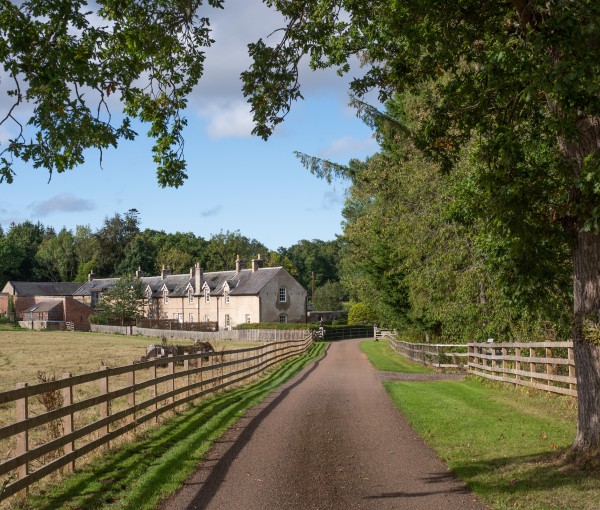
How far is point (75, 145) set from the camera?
8188mm

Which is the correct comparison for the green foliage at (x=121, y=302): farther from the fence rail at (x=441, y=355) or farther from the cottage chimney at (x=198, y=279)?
the fence rail at (x=441, y=355)

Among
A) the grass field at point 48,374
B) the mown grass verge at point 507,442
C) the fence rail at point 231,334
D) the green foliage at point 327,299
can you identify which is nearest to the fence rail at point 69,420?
the grass field at point 48,374

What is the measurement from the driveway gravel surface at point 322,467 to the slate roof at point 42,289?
341 ft

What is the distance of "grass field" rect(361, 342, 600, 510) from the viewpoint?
8.02m

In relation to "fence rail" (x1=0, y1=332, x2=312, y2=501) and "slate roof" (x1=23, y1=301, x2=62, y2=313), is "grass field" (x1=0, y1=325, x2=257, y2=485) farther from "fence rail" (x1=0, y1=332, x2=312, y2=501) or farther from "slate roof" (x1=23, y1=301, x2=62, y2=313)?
"slate roof" (x1=23, y1=301, x2=62, y2=313)

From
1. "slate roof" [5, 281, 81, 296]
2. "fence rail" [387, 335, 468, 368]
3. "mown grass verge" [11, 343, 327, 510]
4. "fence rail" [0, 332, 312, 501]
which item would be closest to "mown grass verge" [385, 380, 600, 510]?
"mown grass verge" [11, 343, 327, 510]

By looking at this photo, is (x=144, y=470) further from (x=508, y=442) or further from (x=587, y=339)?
(x=587, y=339)

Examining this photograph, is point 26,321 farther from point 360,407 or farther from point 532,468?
point 532,468

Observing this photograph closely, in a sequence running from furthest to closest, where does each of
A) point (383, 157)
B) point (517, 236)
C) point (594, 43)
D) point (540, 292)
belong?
point (383, 157)
point (540, 292)
point (517, 236)
point (594, 43)

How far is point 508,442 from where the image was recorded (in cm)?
1131

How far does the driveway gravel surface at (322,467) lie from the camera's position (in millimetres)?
7977

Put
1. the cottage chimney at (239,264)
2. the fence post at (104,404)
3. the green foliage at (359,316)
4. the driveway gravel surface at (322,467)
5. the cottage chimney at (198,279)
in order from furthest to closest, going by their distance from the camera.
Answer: the cottage chimney at (198,279) → the green foliage at (359,316) → the cottage chimney at (239,264) → the fence post at (104,404) → the driveway gravel surface at (322,467)

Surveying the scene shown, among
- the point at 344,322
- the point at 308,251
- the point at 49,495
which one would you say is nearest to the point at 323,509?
the point at 49,495

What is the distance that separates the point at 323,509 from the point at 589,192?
17.0 ft
